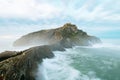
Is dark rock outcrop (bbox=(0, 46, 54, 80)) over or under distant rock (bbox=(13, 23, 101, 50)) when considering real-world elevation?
under

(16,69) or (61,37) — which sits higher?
(61,37)

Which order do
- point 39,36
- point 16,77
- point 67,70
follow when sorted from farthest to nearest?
1. point 39,36
2. point 67,70
3. point 16,77

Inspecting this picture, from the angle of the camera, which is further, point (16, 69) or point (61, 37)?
point (61, 37)

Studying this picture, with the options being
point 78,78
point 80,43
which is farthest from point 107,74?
point 80,43

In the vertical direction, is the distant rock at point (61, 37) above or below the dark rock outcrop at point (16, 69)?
above

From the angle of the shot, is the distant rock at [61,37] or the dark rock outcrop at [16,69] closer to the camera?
the dark rock outcrop at [16,69]

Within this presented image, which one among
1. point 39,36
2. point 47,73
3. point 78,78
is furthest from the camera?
point 39,36

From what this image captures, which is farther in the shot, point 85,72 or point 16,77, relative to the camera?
point 85,72

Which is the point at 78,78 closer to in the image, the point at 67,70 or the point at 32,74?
the point at 67,70

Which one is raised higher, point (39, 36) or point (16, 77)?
point (39, 36)

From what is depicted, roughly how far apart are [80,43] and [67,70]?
4891 centimetres

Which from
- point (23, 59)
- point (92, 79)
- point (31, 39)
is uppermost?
point (31, 39)

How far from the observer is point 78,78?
20984 millimetres

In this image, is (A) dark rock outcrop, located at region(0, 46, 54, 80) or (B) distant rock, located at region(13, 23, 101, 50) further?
(B) distant rock, located at region(13, 23, 101, 50)
